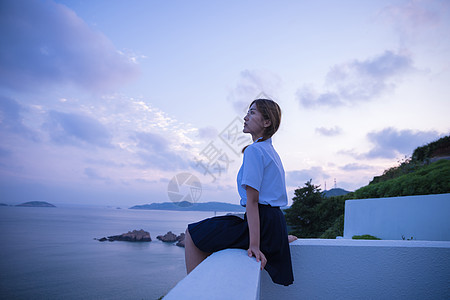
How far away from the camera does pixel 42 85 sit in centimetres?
2566

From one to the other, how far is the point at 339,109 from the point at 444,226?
6767 millimetres

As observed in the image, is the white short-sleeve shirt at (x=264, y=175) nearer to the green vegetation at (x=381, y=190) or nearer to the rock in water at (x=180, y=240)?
the green vegetation at (x=381, y=190)

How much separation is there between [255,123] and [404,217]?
518 centimetres

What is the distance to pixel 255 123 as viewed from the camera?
65.5 inches

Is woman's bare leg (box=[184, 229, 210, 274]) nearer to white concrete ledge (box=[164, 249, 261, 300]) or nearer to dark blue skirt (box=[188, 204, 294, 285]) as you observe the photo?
dark blue skirt (box=[188, 204, 294, 285])

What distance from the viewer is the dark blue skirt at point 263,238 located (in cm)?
144

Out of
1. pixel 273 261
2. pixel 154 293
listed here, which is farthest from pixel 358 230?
pixel 154 293

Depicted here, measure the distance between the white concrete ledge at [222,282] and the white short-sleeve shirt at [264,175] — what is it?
1.29 ft

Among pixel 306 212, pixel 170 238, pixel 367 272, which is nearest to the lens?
pixel 367 272

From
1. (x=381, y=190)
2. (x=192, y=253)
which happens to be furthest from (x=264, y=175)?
(x=381, y=190)

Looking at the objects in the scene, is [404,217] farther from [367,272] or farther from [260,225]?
[260,225]

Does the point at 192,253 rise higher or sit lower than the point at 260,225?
lower

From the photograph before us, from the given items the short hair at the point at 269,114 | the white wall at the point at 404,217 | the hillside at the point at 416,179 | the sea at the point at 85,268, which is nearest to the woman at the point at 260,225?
the short hair at the point at 269,114

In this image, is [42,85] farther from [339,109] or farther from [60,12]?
[339,109]
